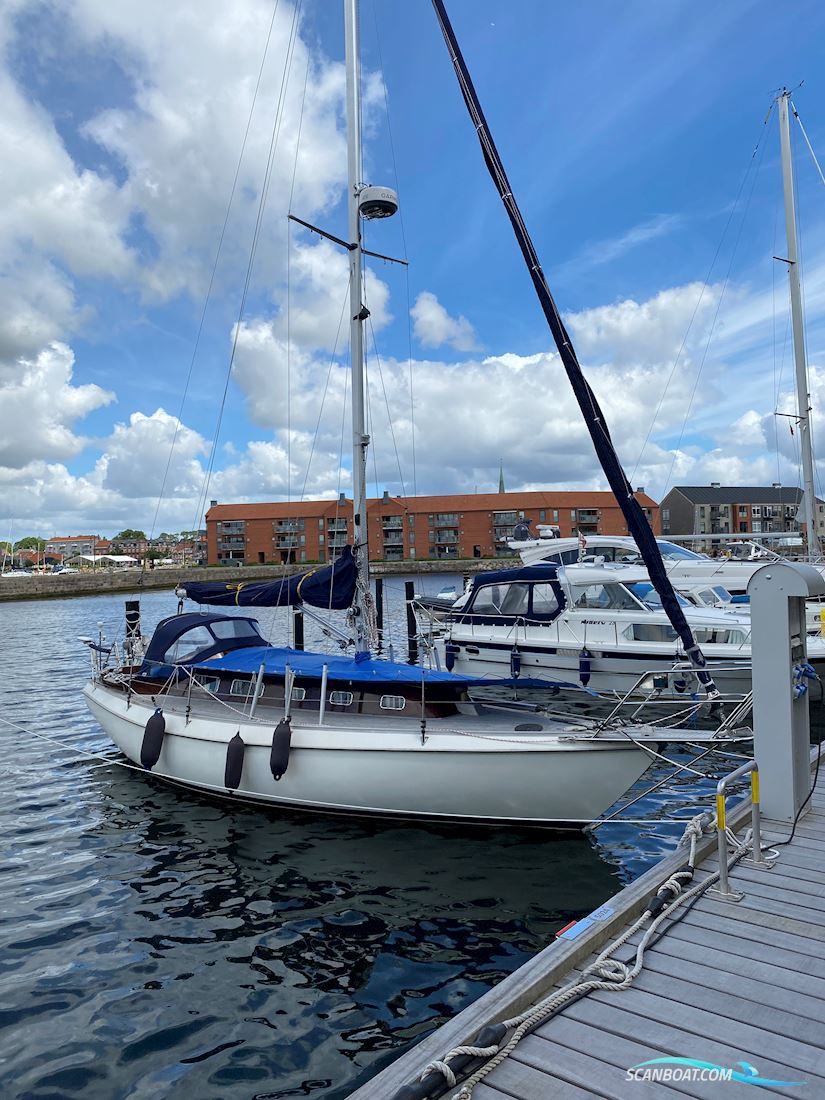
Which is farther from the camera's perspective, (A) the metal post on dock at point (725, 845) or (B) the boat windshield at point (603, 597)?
(B) the boat windshield at point (603, 597)

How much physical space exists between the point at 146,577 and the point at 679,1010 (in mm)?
88323

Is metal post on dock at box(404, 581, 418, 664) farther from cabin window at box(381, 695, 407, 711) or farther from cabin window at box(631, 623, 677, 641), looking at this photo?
cabin window at box(381, 695, 407, 711)

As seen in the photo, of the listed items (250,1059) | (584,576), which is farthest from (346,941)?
(584,576)

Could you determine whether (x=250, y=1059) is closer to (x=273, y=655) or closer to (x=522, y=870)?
(x=522, y=870)

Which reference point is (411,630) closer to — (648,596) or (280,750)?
(648,596)

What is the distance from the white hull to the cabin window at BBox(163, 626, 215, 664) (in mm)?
2470

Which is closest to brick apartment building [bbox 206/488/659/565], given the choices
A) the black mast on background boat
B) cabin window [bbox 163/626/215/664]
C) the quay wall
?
the quay wall

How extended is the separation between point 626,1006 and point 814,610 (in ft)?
69.7

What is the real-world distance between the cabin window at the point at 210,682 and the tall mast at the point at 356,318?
2.34 m

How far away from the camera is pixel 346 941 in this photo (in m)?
6.89

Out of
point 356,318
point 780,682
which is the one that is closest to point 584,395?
point 356,318

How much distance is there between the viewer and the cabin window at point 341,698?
1023 centimetres

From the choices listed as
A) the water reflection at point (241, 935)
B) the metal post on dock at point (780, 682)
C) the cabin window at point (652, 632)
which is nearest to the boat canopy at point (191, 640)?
the water reflection at point (241, 935)

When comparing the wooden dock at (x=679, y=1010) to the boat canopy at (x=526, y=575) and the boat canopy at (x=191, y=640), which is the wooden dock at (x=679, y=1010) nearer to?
the boat canopy at (x=191, y=640)
